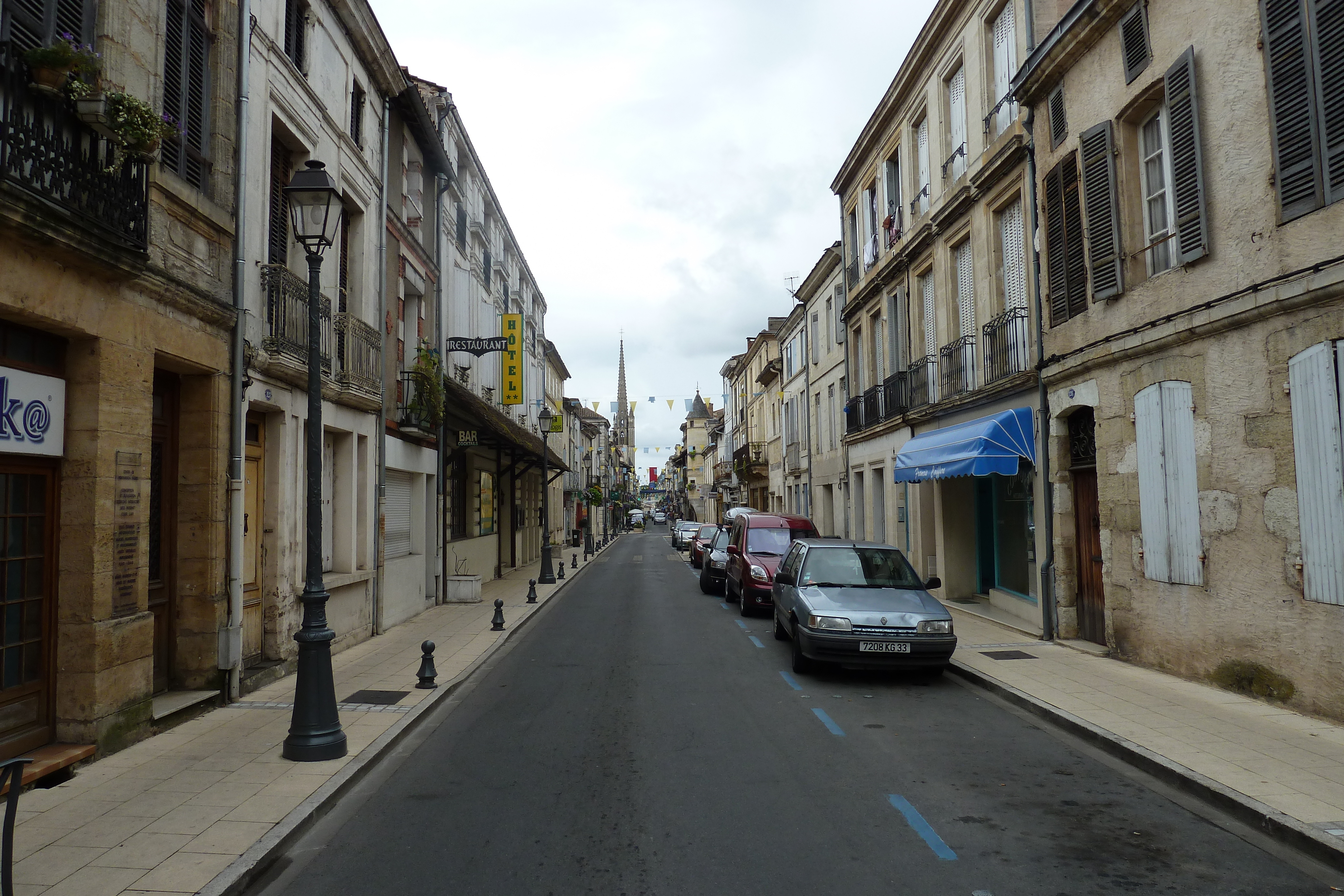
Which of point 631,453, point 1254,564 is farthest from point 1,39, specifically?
point 631,453

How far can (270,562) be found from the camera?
983 cm

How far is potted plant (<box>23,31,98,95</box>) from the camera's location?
5.67 meters

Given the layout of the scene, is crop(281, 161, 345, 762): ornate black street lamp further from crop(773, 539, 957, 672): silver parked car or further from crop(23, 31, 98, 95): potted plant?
crop(773, 539, 957, 672): silver parked car

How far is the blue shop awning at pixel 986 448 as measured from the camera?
41.7 ft

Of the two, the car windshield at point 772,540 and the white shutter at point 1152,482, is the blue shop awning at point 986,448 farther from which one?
the car windshield at point 772,540

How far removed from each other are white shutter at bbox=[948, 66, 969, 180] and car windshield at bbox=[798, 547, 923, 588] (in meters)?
8.47

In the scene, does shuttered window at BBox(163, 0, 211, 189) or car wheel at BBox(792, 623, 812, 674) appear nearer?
shuttered window at BBox(163, 0, 211, 189)

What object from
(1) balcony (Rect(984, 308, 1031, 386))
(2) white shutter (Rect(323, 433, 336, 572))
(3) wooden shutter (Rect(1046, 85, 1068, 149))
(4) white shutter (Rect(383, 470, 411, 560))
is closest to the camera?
(3) wooden shutter (Rect(1046, 85, 1068, 149))

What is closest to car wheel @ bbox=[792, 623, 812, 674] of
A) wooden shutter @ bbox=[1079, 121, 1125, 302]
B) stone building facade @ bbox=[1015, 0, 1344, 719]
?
stone building facade @ bbox=[1015, 0, 1344, 719]

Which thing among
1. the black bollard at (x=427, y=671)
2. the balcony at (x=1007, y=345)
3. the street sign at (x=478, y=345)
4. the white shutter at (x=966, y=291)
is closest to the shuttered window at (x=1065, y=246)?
the balcony at (x=1007, y=345)

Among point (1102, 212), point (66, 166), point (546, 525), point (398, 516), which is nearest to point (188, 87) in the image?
point (66, 166)

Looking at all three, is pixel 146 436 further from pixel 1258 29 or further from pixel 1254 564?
pixel 1258 29

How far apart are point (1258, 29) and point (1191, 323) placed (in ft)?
9.33

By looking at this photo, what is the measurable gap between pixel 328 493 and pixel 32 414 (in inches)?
243
